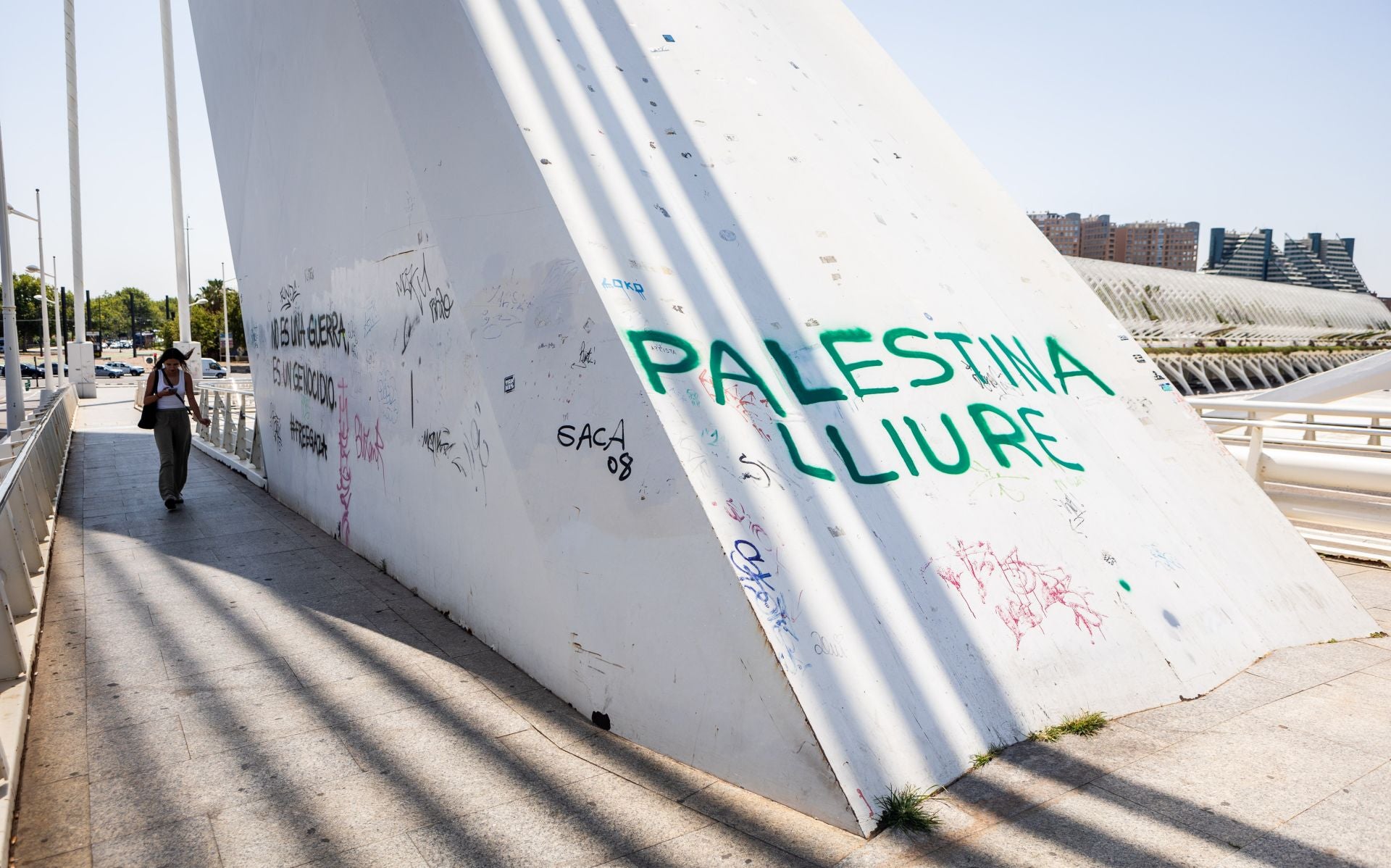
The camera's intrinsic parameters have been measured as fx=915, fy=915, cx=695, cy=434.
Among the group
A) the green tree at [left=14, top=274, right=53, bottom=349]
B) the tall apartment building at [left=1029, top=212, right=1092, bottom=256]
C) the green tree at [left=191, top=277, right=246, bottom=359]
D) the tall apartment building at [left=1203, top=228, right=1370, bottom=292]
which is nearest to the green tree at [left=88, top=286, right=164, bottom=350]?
the green tree at [left=14, top=274, right=53, bottom=349]

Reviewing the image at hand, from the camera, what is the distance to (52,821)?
3.11 metres

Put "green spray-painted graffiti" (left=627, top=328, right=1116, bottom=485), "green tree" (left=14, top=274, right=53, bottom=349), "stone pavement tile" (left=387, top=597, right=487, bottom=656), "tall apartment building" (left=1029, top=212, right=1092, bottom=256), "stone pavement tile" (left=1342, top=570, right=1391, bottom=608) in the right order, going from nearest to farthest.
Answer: "green spray-painted graffiti" (left=627, top=328, right=1116, bottom=485) → "stone pavement tile" (left=387, top=597, right=487, bottom=656) → "stone pavement tile" (left=1342, top=570, right=1391, bottom=608) → "green tree" (left=14, top=274, right=53, bottom=349) → "tall apartment building" (left=1029, top=212, right=1092, bottom=256)

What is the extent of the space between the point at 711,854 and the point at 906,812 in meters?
0.67

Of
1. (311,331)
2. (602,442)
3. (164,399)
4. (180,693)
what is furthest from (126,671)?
(164,399)

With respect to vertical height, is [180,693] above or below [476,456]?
below

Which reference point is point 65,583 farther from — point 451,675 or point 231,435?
point 231,435

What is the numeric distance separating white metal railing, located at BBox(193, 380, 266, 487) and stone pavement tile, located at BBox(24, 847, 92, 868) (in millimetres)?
7532

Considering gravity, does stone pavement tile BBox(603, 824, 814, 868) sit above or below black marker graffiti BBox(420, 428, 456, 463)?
below

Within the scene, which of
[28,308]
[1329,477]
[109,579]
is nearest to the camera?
[109,579]

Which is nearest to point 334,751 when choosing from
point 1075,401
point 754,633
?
point 754,633

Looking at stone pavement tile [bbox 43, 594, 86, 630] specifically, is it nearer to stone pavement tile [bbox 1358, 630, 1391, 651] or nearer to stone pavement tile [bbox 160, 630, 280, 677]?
stone pavement tile [bbox 160, 630, 280, 677]

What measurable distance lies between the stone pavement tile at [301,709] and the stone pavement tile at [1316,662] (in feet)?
12.9

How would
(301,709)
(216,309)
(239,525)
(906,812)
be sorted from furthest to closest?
1. (216,309)
2. (239,525)
3. (301,709)
4. (906,812)

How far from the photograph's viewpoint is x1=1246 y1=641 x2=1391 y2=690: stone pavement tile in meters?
4.31
